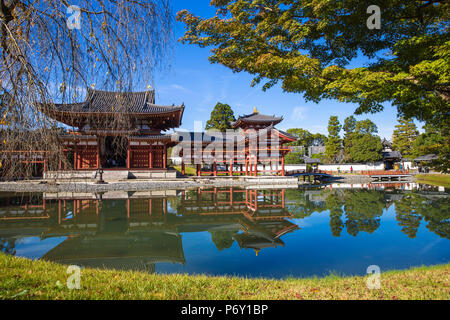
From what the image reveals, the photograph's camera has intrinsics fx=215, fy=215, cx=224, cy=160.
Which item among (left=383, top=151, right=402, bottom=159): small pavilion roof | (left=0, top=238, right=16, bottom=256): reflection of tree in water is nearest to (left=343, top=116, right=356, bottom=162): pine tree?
(left=383, top=151, right=402, bottom=159): small pavilion roof

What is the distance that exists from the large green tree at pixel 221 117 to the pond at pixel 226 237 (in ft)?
96.9

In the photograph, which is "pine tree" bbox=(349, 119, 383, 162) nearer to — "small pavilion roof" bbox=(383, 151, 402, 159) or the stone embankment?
"small pavilion roof" bbox=(383, 151, 402, 159)

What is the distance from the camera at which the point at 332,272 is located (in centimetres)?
400

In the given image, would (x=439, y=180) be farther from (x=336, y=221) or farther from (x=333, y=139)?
(x=336, y=221)

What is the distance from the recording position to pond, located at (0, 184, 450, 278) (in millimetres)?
4383

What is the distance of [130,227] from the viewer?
6891 mm

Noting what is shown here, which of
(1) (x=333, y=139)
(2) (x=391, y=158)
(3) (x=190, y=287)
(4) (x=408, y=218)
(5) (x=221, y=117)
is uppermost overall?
(5) (x=221, y=117)

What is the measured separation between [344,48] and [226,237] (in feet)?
19.1

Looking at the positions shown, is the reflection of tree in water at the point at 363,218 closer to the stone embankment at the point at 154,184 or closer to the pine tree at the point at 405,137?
the stone embankment at the point at 154,184

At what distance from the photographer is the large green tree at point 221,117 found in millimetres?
38344

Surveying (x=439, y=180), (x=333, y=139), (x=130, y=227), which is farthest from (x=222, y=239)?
(x=333, y=139)

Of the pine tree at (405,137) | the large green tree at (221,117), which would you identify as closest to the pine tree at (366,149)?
the pine tree at (405,137)
